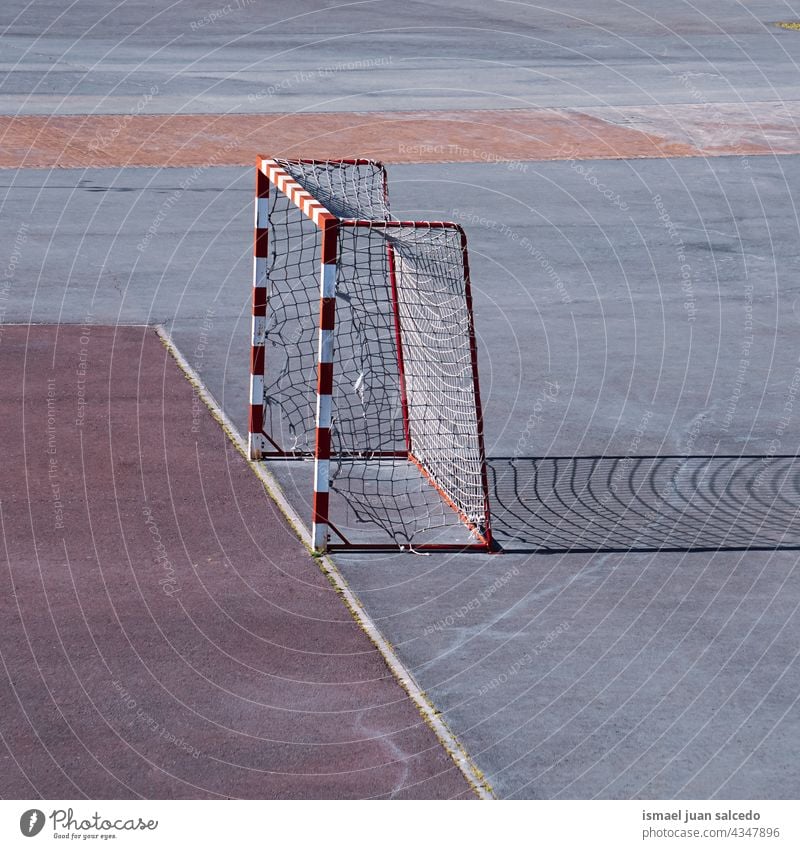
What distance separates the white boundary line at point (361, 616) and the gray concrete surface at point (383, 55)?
1544cm

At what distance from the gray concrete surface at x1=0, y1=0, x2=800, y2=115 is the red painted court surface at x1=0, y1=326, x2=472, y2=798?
16.3 meters

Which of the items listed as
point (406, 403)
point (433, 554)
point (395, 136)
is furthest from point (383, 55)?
point (433, 554)

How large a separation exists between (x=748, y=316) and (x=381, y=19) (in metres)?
28.7

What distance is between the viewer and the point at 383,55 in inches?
1304

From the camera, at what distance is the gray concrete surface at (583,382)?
7.16 meters

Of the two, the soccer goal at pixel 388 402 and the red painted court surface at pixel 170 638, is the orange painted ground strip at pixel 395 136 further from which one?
the red painted court surface at pixel 170 638

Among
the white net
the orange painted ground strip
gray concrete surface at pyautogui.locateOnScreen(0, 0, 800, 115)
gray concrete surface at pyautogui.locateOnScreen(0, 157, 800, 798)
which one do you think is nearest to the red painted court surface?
gray concrete surface at pyautogui.locateOnScreen(0, 157, 800, 798)

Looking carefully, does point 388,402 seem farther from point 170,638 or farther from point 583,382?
point 170,638

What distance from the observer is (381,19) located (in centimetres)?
4103

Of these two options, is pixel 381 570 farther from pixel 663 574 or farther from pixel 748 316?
pixel 748 316

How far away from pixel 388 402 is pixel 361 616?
3634mm

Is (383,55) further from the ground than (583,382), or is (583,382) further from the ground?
(383,55)

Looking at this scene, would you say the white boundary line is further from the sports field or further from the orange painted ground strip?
the orange painted ground strip

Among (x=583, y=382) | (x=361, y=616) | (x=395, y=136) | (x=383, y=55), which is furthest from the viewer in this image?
(x=383, y=55)
